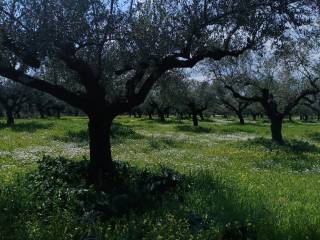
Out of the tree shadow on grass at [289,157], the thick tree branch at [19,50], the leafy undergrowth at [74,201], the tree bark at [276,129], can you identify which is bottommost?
the tree shadow on grass at [289,157]

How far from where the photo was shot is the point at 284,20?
13336 millimetres

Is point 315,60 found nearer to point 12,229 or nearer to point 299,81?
point 299,81

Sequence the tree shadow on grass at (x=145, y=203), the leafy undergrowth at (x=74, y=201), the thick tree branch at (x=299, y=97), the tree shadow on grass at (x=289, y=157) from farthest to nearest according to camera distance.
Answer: the thick tree branch at (x=299, y=97), the tree shadow on grass at (x=289, y=157), the tree shadow on grass at (x=145, y=203), the leafy undergrowth at (x=74, y=201)

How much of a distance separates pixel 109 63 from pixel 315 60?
25.1 m

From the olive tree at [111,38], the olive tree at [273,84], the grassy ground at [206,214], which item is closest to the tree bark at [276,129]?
the olive tree at [273,84]

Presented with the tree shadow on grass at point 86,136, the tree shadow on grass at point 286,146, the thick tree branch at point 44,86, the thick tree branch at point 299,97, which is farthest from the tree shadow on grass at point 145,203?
the thick tree branch at point 299,97

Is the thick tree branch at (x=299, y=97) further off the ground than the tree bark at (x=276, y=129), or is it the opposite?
the thick tree branch at (x=299, y=97)

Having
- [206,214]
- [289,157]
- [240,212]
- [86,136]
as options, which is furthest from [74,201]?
[86,136]

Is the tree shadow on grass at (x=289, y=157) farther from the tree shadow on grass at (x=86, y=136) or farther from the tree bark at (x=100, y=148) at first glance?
the tree shadow on grass at (x=86, y=136)

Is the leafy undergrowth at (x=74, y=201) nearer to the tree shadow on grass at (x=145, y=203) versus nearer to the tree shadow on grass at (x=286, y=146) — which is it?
the tree shadow on grass at (x=145, y=203)

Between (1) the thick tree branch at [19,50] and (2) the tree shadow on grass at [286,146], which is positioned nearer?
(1) the thick tree branch at [19,50]

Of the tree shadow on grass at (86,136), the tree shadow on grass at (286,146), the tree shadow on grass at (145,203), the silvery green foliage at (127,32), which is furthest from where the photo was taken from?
the tree shadow on grass at (86,136)

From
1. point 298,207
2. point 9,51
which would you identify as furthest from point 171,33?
point 298,207

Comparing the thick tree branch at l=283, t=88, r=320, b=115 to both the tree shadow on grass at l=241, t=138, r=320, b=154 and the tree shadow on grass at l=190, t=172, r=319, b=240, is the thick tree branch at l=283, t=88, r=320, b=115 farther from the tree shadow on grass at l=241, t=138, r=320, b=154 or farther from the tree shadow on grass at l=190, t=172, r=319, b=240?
the tree shadow on grass at l=190, t=172, r=319, b=240
